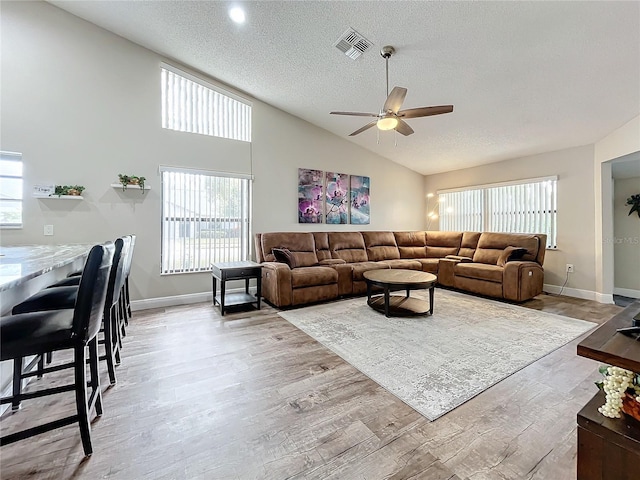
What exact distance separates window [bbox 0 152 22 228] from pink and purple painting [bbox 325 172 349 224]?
4351mm

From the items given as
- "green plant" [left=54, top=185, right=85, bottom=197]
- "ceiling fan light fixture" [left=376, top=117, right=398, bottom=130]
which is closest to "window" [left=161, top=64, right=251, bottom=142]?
"green plant" [left=54, top=185, right=85, bottom=197]

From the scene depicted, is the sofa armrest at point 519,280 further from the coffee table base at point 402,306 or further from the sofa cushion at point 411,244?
the sofa cushion at point 411,244

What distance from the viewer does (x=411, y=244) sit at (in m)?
6.22

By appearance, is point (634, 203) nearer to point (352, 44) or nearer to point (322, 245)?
point (322, 245)

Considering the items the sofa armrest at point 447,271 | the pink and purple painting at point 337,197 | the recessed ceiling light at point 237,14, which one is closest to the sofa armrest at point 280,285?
the pink and purple painting at point 337,197

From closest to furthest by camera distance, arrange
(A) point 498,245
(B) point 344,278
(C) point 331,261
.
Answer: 1. (B) point 344,278
2. (C) point 331,261
3. (A) point 498,245

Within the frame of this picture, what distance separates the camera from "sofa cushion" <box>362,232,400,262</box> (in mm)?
5586

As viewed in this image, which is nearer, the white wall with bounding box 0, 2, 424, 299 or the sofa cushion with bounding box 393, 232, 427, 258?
the white wall with bounding box 0, 2, 424, 299

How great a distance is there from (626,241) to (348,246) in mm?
4827

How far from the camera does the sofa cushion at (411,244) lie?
19.7 ft

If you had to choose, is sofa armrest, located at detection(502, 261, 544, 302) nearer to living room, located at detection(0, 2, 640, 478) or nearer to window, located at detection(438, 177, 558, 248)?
living room, located at detection(0, 2, 640, 478)

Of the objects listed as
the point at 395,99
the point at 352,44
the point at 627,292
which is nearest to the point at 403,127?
the point at 395,99

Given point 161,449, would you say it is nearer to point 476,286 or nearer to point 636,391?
point 636,391

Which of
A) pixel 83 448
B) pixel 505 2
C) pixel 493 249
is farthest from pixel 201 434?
pixel 493 249
